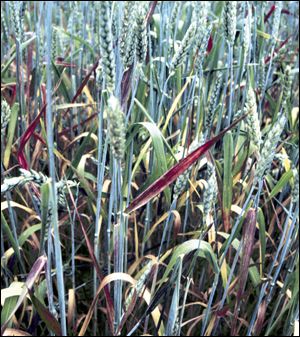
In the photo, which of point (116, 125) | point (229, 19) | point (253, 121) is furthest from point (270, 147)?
point (229, 19)

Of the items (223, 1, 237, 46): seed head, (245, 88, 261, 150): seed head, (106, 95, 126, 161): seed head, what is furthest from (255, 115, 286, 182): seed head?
(223, 1, 237, 46): seed head

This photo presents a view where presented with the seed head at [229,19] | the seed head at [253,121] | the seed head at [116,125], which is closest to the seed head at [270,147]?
the seed head at [253,121]

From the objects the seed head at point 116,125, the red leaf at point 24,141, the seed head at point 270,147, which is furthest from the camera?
the red leaf at point 24,141

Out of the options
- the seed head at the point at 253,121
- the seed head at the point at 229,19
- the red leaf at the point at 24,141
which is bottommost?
the red leaf at the point at 24,141

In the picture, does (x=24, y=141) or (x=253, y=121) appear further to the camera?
(x=24, y=141)

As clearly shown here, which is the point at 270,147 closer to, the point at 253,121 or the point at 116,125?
the point at 253,121

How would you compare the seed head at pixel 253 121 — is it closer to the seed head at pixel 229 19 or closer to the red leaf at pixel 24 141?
the seed head at pixel 229 19

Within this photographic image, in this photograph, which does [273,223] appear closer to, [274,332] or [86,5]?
[274,332]

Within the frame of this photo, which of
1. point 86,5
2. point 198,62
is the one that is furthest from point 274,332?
point 86,5

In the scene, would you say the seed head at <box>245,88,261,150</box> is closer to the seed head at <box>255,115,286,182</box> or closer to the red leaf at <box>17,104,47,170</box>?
Result: the seed head at <box>255,115,286,182</box>

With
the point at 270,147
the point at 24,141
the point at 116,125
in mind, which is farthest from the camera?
the point at 24,141

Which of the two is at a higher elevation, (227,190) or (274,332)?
(227,190)

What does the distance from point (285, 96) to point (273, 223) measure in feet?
1.24

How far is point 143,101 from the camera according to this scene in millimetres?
1312
